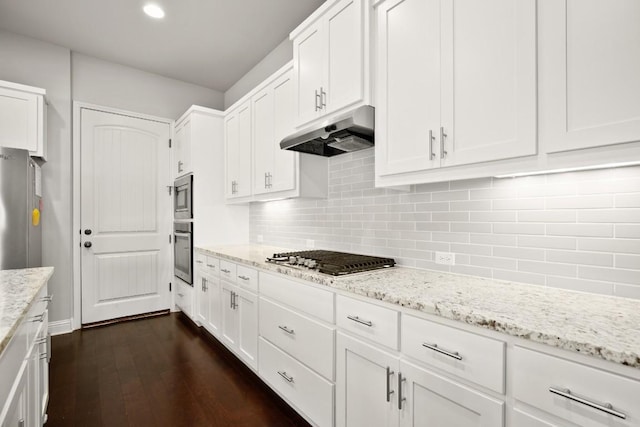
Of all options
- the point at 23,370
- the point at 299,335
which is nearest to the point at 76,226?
the point at 23,370

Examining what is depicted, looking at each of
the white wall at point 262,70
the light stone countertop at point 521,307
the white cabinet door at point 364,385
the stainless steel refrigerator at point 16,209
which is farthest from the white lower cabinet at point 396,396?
the white wall at point 262,70

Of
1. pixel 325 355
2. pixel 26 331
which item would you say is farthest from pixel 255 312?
pixel 26 331

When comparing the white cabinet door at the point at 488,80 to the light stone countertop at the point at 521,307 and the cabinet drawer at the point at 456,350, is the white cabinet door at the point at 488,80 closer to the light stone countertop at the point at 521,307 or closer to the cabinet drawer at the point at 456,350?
the light stone countertop at the point at 521,307

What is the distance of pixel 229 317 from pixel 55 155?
2609mm

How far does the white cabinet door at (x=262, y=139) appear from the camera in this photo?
277 centimetres

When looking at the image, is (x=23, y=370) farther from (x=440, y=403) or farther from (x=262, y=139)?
(x=262, y=139)

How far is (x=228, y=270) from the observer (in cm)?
269

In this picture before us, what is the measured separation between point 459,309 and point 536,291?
1.66 feet

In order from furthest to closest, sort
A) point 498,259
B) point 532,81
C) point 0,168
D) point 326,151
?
point 326,151 < point 0,168 < point 498,259 < point 532,81

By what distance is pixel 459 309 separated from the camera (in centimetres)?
108

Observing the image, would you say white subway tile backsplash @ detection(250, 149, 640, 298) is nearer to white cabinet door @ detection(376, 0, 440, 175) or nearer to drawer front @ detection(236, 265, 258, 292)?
white cabinet door @ detection(376, 0, 440, 175)

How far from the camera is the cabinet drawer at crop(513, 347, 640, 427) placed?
2.46ft

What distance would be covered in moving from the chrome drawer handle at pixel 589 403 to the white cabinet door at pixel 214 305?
2.54 meters

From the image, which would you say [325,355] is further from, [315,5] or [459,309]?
[315,5]
